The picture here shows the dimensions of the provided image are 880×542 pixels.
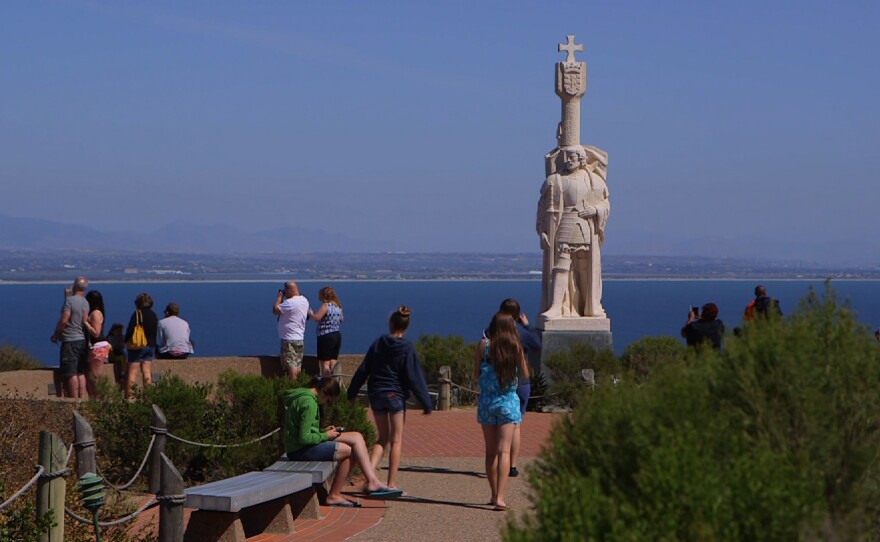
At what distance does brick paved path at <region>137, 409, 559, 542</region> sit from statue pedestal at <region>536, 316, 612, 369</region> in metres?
5.49

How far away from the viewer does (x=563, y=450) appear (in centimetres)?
507

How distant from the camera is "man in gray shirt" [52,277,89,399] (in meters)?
13.1

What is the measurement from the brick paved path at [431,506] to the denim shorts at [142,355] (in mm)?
3084

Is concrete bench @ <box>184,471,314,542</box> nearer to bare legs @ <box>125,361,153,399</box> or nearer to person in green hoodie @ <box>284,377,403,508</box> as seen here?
person in green hoodie @ <box>284,377,403,508</box>

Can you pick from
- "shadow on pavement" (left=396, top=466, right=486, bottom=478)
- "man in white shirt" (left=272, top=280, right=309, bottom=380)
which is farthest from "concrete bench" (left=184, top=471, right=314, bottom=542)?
"man in white shirt" (left=272, top=280, right=309, bottom=380)

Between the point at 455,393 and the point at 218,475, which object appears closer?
the point at 218,475

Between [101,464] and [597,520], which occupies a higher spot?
[597,520]

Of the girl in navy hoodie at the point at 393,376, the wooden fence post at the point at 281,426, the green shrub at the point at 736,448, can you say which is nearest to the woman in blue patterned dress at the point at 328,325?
the wooden fence post at the point at 281,426

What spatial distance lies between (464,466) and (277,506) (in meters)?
3.23

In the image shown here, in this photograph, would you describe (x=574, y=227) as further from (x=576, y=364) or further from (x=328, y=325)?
(x=328, y=325)

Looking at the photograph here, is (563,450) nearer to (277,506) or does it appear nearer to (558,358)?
(277,506)

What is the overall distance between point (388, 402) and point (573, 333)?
9.45 meters

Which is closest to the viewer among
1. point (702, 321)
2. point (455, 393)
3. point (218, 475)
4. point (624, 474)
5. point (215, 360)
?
point (624, 474)

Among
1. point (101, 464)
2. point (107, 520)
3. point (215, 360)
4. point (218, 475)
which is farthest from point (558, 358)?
point (107, 520)
